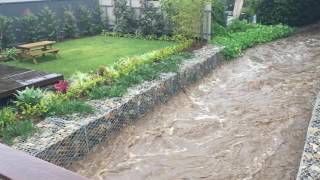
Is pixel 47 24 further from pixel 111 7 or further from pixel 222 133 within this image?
pixel 222 133

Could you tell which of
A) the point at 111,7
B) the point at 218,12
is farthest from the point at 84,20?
the point at 218,12

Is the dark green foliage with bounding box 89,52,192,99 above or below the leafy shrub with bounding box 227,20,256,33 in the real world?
below

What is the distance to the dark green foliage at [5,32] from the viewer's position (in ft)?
38.9

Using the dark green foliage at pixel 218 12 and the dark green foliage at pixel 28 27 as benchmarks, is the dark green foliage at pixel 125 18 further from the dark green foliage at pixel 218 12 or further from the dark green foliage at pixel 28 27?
the dark green foliage at pixel 28 27

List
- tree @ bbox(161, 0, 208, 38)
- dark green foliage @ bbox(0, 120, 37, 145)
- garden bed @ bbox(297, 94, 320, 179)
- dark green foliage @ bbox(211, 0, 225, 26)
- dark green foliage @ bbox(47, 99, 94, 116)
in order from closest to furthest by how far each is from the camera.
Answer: garden bed @ bbox(297, 94, 320, 179)
dark green foliage @ bbox(0, 120, 37, 145)
dark green foliage @ bbox(47, 99, 94, 116)
tree @ bbox(161, 0, 208, 38)
dark green foliage @ bbox(211, 0, 225, 26)

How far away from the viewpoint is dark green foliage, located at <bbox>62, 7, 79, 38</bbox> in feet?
46.3

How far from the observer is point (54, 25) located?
13586 mm

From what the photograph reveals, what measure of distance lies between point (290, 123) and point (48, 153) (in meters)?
4.31

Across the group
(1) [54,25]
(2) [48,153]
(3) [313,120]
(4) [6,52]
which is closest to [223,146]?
(3) [313,120]

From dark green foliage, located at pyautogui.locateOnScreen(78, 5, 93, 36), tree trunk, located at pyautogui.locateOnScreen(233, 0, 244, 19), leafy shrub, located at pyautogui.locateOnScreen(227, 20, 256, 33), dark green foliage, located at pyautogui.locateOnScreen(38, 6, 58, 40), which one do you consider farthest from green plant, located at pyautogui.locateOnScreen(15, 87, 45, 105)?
tree trunk, located at pyautogui.locateOnScreen(233, 0, 244, 19)

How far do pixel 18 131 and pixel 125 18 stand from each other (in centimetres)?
959

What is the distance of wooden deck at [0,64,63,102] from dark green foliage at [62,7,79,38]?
6.14 metres

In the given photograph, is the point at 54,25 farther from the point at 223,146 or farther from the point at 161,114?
the point at 223,146

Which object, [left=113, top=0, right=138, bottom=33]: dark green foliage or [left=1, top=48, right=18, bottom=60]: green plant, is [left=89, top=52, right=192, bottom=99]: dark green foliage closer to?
[left=1, top=48, right=18, bottom=60]: green plant
